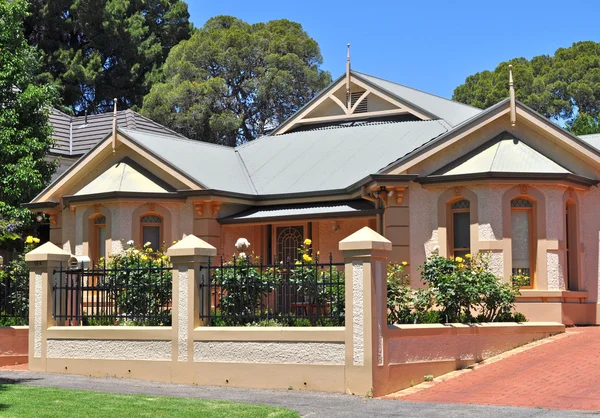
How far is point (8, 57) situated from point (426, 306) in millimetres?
11601

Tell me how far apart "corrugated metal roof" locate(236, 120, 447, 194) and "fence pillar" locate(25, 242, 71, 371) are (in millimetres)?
7900

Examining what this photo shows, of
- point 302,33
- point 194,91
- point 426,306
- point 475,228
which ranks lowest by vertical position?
point 426,306

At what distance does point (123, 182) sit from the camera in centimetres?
2308

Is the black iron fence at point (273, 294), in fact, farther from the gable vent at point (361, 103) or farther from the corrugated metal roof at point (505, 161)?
the gable vent at point (361, 103)

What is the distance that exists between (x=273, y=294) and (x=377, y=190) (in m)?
6.25

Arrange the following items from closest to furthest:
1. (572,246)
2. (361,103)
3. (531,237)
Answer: (531,237) → (572,246) → (361,103)

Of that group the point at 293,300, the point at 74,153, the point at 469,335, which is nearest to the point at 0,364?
the point at 293,300

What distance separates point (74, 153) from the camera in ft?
111

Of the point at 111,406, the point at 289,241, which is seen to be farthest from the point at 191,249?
the point at 289,241

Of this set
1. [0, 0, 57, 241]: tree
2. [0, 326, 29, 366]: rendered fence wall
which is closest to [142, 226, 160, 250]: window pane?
[0, 0, 57, 241]: tree

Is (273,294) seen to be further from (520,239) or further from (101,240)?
(101,240)

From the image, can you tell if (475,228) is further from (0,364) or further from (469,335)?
(0,364)

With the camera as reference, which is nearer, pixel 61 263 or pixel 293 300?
pixel 293 300

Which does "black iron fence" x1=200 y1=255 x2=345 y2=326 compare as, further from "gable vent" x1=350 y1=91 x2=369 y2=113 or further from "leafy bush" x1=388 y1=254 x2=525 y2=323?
"gable vent" x1=350 y1=91 x2=369 y2=113
